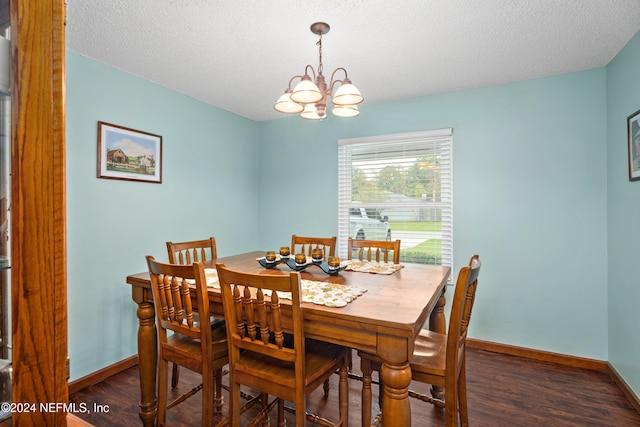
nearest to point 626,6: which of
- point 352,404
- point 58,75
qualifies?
point 58,75

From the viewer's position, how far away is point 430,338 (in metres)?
1.75

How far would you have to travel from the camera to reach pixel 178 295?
5.24ft

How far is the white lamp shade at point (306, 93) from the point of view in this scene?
166 centimetres

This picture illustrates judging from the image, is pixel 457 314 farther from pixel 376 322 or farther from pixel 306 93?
pixel 306 93

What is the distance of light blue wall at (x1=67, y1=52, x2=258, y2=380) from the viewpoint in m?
2.31

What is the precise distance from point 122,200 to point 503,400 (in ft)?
10.4

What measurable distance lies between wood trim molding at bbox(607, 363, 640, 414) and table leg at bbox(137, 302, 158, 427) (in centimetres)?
294

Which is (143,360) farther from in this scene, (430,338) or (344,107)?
(344,107)

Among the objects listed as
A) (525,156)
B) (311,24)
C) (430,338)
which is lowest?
(430,338)

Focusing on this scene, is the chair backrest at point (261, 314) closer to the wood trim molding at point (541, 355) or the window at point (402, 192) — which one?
the window at point (402, 192)

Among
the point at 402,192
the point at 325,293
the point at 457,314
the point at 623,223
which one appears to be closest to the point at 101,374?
the point at 325,293

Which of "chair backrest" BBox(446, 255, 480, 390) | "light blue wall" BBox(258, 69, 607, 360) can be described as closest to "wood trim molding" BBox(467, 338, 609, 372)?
"light blue wall" BBox(258, 69, 607, 360)

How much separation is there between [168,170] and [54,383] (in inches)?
104

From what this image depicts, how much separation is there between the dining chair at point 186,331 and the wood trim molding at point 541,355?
7.78 ft
